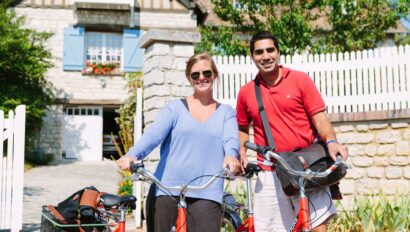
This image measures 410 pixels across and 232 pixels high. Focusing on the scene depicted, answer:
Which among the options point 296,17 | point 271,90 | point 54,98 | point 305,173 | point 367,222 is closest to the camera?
point 305,173

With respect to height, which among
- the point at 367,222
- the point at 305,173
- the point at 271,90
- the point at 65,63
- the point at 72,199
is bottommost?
the point at 367,222

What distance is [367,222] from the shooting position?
503 centimetres

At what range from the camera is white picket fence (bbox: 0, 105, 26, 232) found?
6270 mm

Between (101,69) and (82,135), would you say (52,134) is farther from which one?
(101,69)

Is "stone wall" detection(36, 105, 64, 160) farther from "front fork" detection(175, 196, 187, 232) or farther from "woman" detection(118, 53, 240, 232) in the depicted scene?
"front fork" detection(175, 196, 187, 232)

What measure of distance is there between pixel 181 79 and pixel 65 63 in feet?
37.7

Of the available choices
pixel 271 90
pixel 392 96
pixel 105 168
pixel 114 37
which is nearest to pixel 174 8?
pixel 114 37

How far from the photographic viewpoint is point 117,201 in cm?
317

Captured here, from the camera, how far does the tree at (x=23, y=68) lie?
47.9 feet

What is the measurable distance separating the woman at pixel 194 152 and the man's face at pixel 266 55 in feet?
1.16

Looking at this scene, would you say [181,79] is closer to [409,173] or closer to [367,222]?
[367,222]

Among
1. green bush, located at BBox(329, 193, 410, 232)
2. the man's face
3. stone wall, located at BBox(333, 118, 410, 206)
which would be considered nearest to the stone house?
stone wall, located at BBox(333, 118, 410, 206)

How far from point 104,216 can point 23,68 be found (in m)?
12.6

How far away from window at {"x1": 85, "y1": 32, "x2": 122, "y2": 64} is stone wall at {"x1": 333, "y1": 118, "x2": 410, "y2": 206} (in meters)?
11.6
